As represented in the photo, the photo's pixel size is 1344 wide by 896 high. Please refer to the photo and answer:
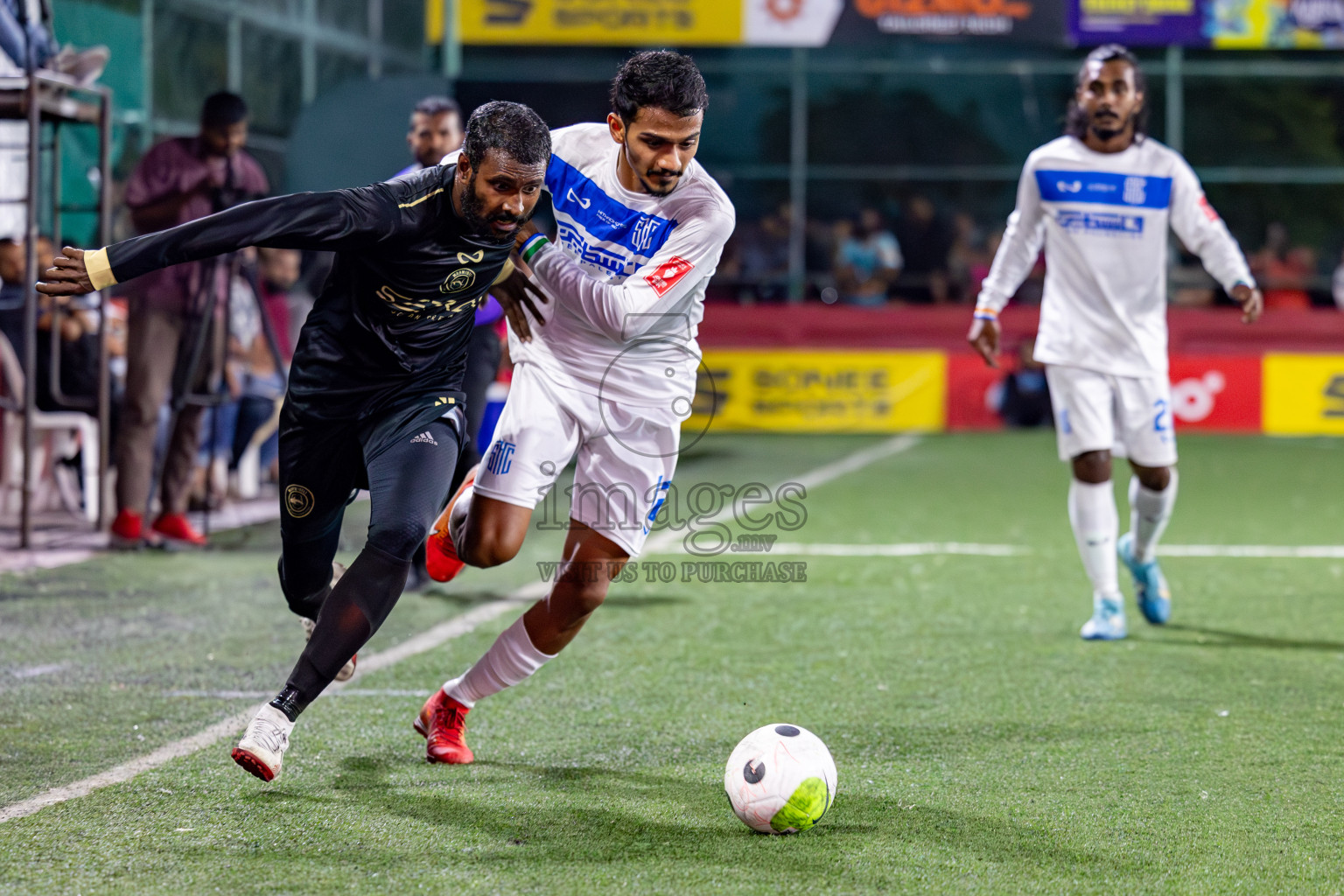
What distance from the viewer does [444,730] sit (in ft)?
13.8

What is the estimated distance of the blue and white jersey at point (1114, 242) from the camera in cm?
624

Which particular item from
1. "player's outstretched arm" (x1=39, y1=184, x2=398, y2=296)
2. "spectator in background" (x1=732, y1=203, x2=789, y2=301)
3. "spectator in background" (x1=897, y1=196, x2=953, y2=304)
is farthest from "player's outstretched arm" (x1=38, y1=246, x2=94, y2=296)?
"spectator in background" (x1=897, y1=196, x2=953, y2=304)

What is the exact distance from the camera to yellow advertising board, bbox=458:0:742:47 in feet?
65.8

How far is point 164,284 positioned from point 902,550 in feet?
13.1

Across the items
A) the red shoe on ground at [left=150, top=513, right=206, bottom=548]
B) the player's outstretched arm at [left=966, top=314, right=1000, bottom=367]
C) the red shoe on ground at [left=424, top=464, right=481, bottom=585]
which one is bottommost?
the red shoe on ground at [left=150, top=513, right=206, bottom=548]

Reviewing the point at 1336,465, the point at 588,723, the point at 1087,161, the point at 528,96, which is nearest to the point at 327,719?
the point at 588,723

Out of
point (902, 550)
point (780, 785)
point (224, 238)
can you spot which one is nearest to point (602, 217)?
point (224, 238)

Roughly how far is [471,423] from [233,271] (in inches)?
117

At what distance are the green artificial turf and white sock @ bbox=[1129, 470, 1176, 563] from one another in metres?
0.36

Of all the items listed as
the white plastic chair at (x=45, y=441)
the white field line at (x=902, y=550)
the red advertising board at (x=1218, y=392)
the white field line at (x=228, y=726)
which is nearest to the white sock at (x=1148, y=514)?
the white field line at (x=902, y=550)

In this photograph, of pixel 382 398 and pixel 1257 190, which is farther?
pixel 1257 190

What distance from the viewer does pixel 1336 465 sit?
13.3 meters

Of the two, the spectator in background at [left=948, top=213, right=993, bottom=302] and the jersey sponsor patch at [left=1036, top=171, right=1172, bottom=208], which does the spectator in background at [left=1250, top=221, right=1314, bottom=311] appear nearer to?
the spectator in background at [left=948, top=213, right=993, bottom=302]

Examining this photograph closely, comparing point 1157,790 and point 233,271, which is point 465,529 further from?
point 233,271
